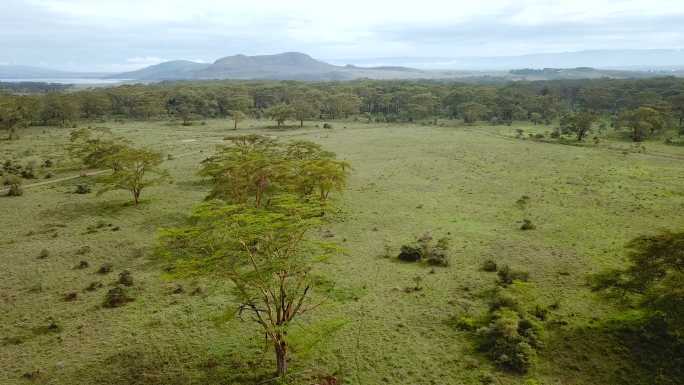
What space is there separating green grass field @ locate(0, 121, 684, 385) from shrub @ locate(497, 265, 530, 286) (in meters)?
0.70

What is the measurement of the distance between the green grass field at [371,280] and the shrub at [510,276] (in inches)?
27.6

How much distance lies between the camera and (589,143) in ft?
279

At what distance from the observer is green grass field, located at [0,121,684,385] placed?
67.4 ft

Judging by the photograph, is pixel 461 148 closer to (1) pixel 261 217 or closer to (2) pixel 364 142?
(2) pixel 364 142

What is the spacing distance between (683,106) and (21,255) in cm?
13066

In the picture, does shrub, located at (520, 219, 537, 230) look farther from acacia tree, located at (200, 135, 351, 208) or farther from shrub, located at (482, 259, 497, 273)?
acacia tree, located at (200, 135, 351, 208)

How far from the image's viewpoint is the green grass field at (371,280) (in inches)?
808

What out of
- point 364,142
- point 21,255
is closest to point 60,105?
point 364,142

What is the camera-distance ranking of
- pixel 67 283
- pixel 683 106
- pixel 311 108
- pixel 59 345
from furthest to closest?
pixel 311 108 → pixel 683 106 → pixel 67 283 → pixel 59 345

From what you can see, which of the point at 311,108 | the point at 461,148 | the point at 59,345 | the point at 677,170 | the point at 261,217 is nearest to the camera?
the point at 261,217

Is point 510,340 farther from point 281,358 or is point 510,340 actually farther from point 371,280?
point 281,358

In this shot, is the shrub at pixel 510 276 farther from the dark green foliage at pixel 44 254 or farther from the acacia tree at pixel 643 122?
the acacia tree at pixel 643 122

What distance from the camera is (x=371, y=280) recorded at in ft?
95.9

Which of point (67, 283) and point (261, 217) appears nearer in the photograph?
point (261, 217)
